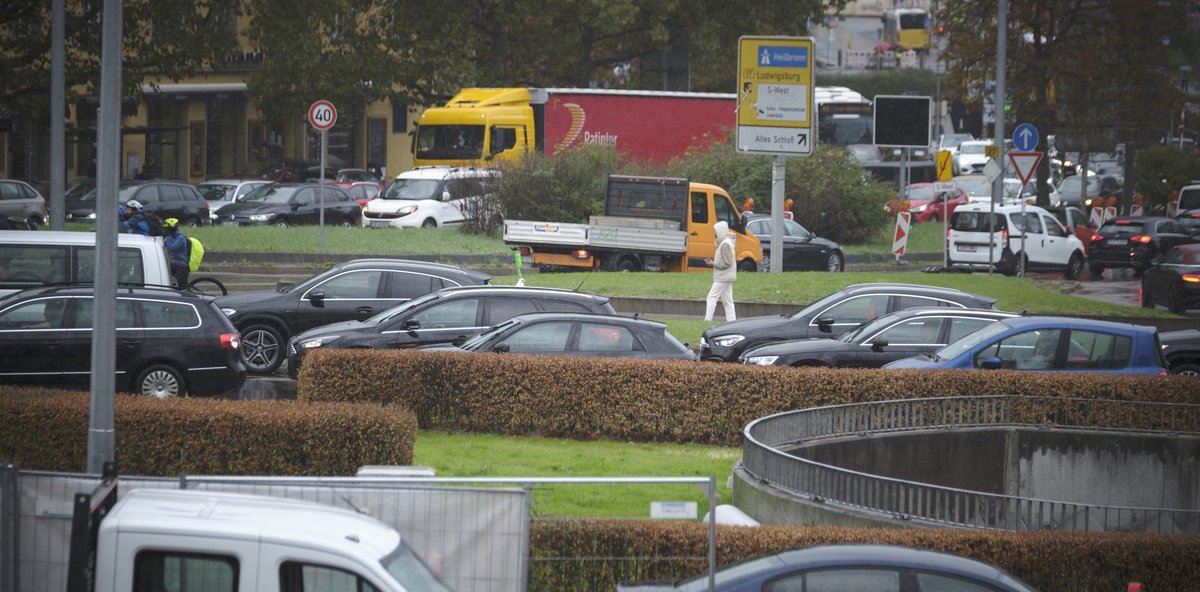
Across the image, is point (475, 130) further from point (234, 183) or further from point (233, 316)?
point (233, 316)

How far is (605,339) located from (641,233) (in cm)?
1321

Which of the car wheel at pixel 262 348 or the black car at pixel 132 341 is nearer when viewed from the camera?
the black car at pixel 132 341

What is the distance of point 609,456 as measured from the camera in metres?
13.6

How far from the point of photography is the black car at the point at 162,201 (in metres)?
35.8

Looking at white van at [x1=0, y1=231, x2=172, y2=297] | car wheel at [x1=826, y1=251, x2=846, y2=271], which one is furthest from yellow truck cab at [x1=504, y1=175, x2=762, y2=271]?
white van at [x1=0, y1=231, x2=172, y2=297]

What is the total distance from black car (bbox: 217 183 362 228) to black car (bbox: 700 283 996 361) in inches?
856

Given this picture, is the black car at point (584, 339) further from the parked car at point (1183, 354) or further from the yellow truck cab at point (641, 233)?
the yellow truck cab at point (641, 233)

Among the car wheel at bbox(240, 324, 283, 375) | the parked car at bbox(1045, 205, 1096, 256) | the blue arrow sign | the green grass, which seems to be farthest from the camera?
the parked car at bbox(1045, 205, 1096, 256)

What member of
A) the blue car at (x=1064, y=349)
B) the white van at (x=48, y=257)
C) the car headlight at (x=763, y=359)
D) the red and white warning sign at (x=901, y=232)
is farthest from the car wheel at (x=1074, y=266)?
the white van at (x=48, y=257)

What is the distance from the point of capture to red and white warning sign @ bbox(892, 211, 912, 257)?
34.9 metres

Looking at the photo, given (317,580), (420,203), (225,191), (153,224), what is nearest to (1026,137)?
(420,203)

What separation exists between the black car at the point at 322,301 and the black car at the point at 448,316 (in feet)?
4.32

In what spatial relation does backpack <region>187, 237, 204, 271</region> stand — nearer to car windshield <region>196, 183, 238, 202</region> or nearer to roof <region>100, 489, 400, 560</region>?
roof <region>100, 489, 400, 560</region>

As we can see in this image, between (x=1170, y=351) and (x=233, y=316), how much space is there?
11945 millimetres
